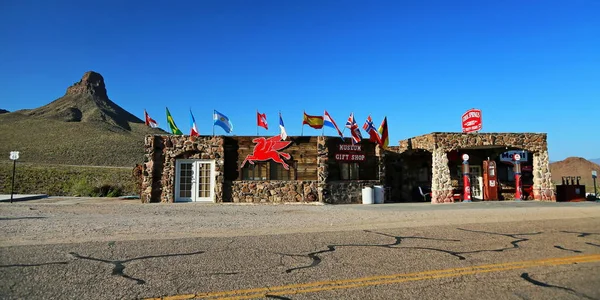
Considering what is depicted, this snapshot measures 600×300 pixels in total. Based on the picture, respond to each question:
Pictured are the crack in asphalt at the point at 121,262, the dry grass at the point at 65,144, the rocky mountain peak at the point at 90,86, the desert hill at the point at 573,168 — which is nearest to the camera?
the crack in asphalt at the point at 121,262

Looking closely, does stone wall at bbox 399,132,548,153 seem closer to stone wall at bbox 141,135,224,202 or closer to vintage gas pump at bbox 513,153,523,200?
vintage gas pump at bbox 513,153,523,200

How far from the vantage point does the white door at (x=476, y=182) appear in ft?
83.7

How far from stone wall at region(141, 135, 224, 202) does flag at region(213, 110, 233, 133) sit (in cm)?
66

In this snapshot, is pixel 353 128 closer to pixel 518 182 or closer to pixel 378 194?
pixel 378 194

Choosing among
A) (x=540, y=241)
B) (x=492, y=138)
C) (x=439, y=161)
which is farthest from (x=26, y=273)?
(x=492, y=138)

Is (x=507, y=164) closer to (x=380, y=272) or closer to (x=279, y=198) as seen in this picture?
(x=279, y=198)

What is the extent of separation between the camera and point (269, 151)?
71.1ft

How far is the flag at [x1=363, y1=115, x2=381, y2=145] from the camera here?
22.4m

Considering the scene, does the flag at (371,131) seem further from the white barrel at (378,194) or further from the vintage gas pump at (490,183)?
the vintage gas pump at (490,183)

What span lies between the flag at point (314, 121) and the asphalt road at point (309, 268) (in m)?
13.2

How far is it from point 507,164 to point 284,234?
2250 centimetres

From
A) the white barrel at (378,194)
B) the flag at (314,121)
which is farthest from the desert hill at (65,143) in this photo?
the white barrel at (378,194)

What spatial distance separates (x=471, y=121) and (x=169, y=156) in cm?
1766

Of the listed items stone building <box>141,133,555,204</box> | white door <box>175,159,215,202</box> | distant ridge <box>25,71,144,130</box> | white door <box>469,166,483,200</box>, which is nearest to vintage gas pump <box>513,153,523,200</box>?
white door <box>469,166,483,200</box>
